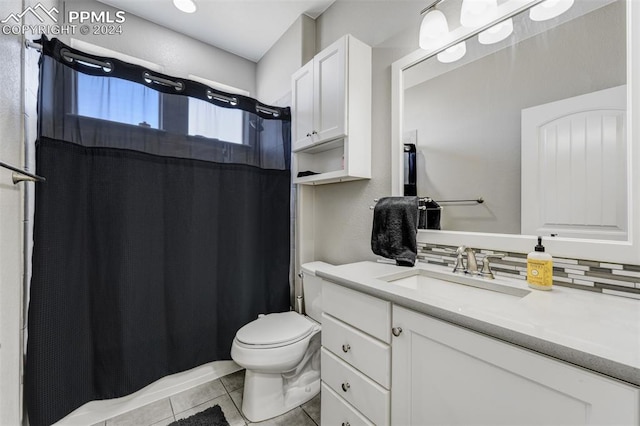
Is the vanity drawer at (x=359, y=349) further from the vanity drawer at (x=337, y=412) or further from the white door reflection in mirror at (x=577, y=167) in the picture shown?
the white door reflection in mirror at (x=577, y=167)

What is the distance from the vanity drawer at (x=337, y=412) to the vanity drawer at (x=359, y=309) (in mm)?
348

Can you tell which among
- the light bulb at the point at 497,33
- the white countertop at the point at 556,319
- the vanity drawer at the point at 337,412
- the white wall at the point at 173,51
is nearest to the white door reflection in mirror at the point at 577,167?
the white countertop at the point at 556,319

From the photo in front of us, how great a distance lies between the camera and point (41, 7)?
4.41 ft

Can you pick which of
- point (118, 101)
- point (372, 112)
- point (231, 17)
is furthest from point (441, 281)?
point (231, 17)

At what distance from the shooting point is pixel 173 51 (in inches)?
87.0

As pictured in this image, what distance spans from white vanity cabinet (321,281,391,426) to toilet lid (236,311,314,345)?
0.31 metres

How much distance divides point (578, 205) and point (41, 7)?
2598mm

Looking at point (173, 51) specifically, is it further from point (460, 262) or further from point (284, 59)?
point (460, 262)

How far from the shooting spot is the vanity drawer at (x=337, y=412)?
1.04 m

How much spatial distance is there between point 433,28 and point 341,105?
57cm

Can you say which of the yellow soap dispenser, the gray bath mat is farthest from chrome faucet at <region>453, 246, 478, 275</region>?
the gray bath mat

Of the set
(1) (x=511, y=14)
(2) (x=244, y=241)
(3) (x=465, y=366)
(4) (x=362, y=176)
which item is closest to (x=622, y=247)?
(3) (x=465, y=366)

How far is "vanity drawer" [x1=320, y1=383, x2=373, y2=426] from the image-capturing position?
1.04 metres

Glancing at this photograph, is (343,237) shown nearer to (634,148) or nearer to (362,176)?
(362,176)
